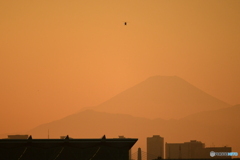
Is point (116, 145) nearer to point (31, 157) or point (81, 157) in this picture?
point (81, 157)

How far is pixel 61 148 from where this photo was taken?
262ft

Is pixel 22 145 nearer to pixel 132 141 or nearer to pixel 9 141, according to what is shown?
pixel 9 141

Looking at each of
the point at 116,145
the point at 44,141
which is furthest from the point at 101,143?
the point at 44,141

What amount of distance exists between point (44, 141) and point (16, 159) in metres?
4.80

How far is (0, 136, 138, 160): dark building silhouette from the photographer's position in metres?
79.3

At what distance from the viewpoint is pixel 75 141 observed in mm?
80125

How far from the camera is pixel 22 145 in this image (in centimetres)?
7938

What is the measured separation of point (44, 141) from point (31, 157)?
115 inches

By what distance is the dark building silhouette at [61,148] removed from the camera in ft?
260

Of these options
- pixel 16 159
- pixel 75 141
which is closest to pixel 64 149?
pixel 75 141

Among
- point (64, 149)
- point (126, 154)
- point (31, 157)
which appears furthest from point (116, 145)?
point (31, 157)

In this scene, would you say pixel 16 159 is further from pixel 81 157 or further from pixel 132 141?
pixel 132 141

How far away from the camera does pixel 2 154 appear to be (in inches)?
3137

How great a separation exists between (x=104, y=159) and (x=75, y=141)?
4.98m
